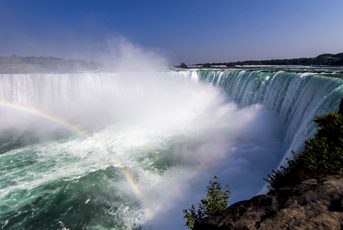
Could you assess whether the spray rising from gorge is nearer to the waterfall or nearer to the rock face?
the waterfall

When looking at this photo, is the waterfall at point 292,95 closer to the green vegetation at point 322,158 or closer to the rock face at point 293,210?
the green vegetation at point 322,158

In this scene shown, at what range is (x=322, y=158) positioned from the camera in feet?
12.0

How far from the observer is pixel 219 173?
855 cm

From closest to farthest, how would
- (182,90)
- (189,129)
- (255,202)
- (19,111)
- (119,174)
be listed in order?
(255,202)
(119,174)
(189,129)
(19,111)
(182,90)

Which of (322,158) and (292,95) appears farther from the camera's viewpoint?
(292,95)

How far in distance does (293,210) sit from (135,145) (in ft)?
38.7

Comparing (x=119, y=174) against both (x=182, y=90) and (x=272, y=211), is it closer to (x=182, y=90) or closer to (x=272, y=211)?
(x=272, y=211)

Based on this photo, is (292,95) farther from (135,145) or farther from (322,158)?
(135,145)

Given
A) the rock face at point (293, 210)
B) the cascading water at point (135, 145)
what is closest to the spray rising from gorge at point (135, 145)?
the cascading water at point (135, 145)

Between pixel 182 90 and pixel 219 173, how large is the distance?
19.0m

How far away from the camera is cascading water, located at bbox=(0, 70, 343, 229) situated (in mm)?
6945

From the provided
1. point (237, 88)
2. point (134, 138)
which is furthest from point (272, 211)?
point (237, 88)

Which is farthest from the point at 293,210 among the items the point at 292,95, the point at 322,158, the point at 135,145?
the point at 135,145

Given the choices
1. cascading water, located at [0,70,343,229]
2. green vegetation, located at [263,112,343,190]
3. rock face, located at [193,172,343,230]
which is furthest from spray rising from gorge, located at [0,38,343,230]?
rock face, located at [193,172,343,230]
